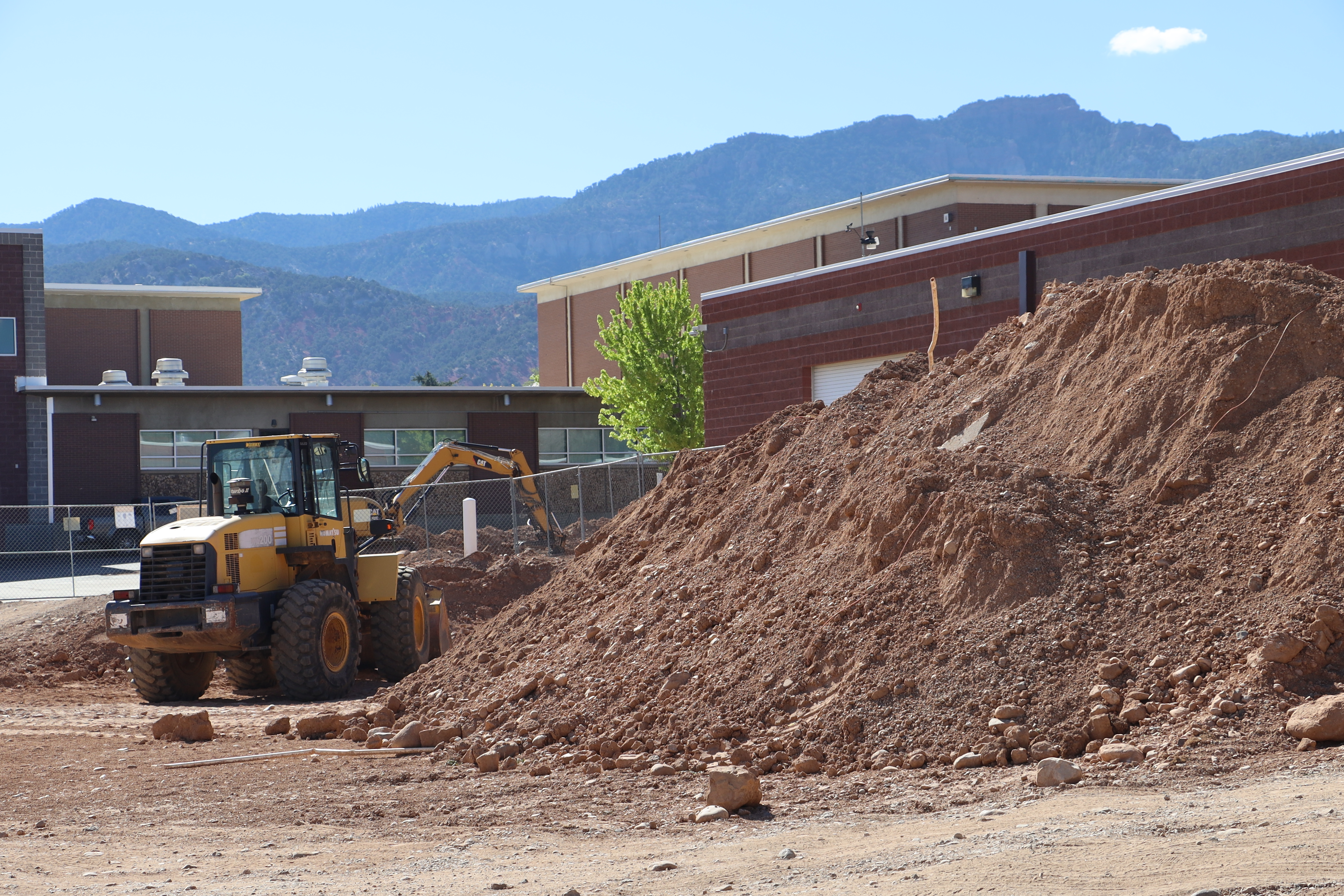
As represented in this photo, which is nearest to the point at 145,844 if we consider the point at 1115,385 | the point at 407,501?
the point at 1115,385

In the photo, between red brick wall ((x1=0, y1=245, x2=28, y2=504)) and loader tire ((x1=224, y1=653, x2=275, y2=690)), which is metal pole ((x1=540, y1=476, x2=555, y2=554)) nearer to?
loader tire ((x1=224, y1=653, x2=275, y2=690))

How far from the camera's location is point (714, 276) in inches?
1980

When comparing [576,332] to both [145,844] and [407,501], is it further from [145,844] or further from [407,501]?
[145,844]

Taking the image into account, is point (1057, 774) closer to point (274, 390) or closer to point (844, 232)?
point (274, 390)

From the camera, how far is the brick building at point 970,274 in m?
16.4

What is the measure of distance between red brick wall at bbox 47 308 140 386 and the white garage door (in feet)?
117

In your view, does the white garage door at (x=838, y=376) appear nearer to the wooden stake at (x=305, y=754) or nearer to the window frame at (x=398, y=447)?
the wooden stake at (x=305, y=754)

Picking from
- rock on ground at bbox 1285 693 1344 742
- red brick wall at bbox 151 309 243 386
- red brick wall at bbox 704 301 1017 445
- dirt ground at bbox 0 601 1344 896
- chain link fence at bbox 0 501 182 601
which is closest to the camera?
dirt ground at bbox 0 601 1344 896

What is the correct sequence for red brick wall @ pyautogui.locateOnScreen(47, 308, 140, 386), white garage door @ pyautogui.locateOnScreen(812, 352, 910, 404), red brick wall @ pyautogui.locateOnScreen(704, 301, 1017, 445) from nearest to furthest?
red brick wall @ pyautogui.locateOnScreen(704, 301, 1017, 445), white garage door @ pyautogui.locateOnScreen(812, 352, 910, 404), red brick wall @ pyautogui.locateOnScreen(47, 308, 140, 386)

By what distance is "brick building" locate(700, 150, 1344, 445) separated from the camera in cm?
1639

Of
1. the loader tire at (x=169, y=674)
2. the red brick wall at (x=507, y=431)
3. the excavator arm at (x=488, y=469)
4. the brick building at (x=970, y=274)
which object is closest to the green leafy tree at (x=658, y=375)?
the red brick wall at (x=507, y=431)

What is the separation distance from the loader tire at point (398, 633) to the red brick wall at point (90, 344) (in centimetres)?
3876

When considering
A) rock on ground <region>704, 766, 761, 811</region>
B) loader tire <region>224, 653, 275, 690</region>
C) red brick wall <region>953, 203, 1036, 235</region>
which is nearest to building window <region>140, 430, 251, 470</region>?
red brick wall <region>953, 203, 1036, 235</region>

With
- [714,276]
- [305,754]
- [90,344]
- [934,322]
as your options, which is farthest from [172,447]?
[305,754]
